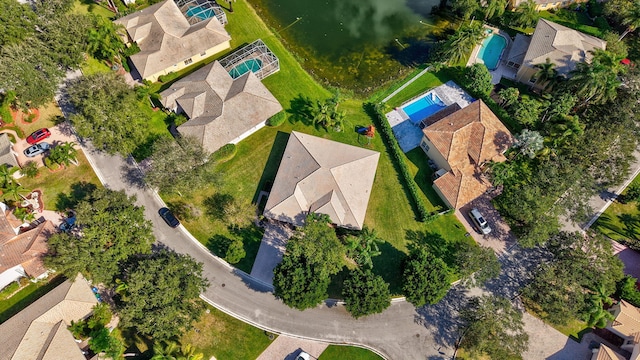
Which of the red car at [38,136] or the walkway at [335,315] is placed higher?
the red car at [38,136]

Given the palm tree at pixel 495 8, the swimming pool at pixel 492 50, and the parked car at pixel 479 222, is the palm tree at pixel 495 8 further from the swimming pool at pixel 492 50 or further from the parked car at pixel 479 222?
the parked car at pixel 479 222

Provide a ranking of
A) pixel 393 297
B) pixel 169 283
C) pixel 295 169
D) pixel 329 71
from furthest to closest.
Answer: pixel 329 71
pixel 295 169
pixel 393 297
pixel 169 283

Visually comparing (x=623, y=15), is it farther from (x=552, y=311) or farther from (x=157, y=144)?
(x=157, y=144)

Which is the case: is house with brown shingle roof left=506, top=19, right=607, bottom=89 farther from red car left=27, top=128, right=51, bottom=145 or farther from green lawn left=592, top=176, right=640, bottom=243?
red car left=27, top=128, right=51, bottom=145

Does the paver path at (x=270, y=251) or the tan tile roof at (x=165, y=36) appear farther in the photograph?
the tan tile roof at (x=165, y=36)

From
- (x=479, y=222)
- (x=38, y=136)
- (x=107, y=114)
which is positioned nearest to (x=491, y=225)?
(x=479, y=222)

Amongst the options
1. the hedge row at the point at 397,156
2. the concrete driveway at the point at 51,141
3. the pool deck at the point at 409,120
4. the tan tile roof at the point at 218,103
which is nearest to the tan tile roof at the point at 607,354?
the hedge row at the point at 397,156

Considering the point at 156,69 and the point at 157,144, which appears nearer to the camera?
the point at 157,144

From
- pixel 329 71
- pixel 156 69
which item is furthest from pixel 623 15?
pixel 156 69
